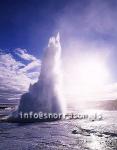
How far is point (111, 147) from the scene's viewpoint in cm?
3180

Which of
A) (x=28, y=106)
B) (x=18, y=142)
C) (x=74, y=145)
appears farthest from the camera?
(x=28, y=106)

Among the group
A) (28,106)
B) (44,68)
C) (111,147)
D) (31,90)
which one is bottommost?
(111,147)

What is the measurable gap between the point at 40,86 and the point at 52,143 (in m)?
57.2

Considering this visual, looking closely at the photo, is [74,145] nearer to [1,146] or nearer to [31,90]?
[1,146]

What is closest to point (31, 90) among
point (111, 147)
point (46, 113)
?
point (46, 113)

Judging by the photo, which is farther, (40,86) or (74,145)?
(40,86)

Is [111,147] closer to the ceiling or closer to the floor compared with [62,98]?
closer to the floor

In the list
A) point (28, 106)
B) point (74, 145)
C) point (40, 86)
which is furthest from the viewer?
point (40, 86)

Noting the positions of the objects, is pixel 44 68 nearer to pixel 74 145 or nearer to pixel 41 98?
pixel 41 98

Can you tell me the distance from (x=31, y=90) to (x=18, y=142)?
54617 millimetres

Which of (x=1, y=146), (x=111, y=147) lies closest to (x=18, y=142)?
(x=1, y=146)

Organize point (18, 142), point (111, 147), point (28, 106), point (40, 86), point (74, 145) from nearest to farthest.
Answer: point (111, 147) → point (74, 145) → point (18, 142) → point (28, 106) → point (40, 86)

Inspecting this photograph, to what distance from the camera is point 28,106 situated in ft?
285

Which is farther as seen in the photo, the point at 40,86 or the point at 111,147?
the point at 40,86
